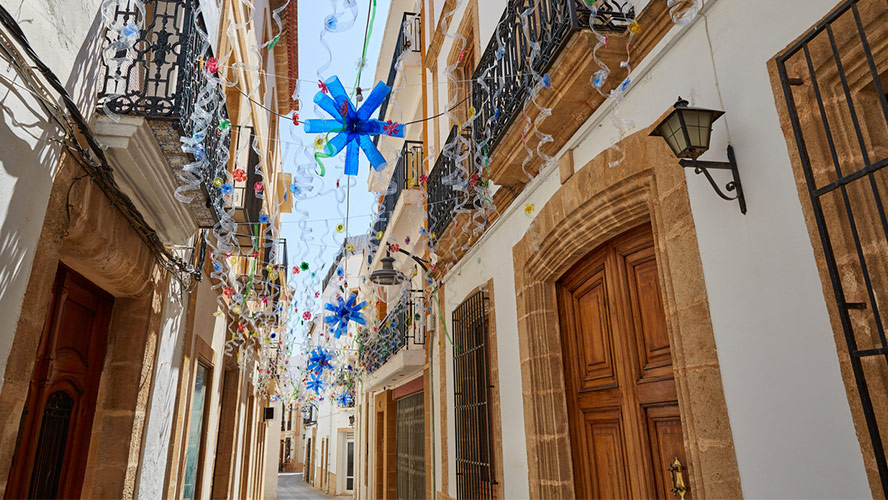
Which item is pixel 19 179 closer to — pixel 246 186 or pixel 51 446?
pixel 51 446

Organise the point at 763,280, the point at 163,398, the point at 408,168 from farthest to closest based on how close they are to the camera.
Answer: the point at 408,168
the point at 163,398
the point at 763,280

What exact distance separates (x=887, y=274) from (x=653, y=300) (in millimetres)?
1286

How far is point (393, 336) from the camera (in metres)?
9.75

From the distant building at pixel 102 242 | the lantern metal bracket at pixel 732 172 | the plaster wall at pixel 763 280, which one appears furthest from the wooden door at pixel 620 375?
the distant building at pixel 102 242

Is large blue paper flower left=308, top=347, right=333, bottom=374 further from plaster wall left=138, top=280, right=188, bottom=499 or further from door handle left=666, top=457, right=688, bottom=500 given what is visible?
door handle left=666, top=457, right=688, bottom=500

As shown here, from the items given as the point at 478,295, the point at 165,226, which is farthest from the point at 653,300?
the point at 165,226

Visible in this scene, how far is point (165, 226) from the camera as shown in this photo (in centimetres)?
445

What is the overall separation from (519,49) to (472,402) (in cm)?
318

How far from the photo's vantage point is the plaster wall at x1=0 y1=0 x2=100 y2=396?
7.49 ft

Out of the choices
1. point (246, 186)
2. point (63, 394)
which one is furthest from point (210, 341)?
point (63, 394)

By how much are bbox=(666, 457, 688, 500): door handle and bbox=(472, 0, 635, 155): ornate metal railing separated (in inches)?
84.8

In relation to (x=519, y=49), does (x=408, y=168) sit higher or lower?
higher

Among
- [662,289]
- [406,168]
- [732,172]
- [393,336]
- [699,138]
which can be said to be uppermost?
[406,168]

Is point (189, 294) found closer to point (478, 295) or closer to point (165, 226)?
point (165, 226)
